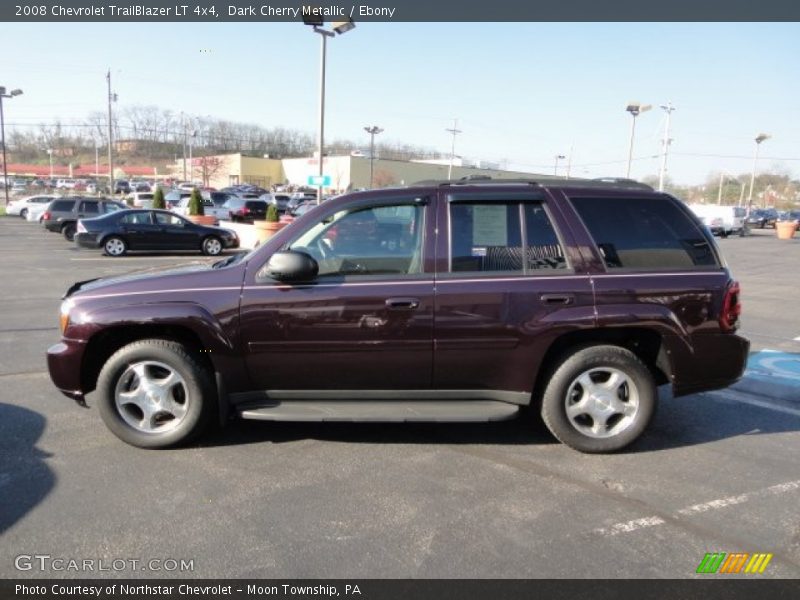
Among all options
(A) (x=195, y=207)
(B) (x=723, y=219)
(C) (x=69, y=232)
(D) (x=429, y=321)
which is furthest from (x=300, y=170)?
(D) (x=429, y=321)

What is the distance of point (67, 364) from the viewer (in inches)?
157

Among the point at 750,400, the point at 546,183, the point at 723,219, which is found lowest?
the point at 750,400

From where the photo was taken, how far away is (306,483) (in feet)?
11.7

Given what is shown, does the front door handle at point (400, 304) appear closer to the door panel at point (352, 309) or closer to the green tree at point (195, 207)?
the door panel at point (352, 309)

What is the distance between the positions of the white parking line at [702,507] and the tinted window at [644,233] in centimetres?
154

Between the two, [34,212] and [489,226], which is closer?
[489,226]

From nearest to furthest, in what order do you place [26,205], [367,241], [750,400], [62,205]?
1. [367,241]
2. [750,400]
3. [62,205]
4. [26,205]

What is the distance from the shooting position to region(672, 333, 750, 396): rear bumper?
4.02m

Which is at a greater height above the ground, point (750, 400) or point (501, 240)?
point (501, 240)

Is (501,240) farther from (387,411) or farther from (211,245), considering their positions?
(211,245)

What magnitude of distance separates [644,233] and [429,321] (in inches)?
67.2

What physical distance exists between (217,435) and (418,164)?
95.3m
